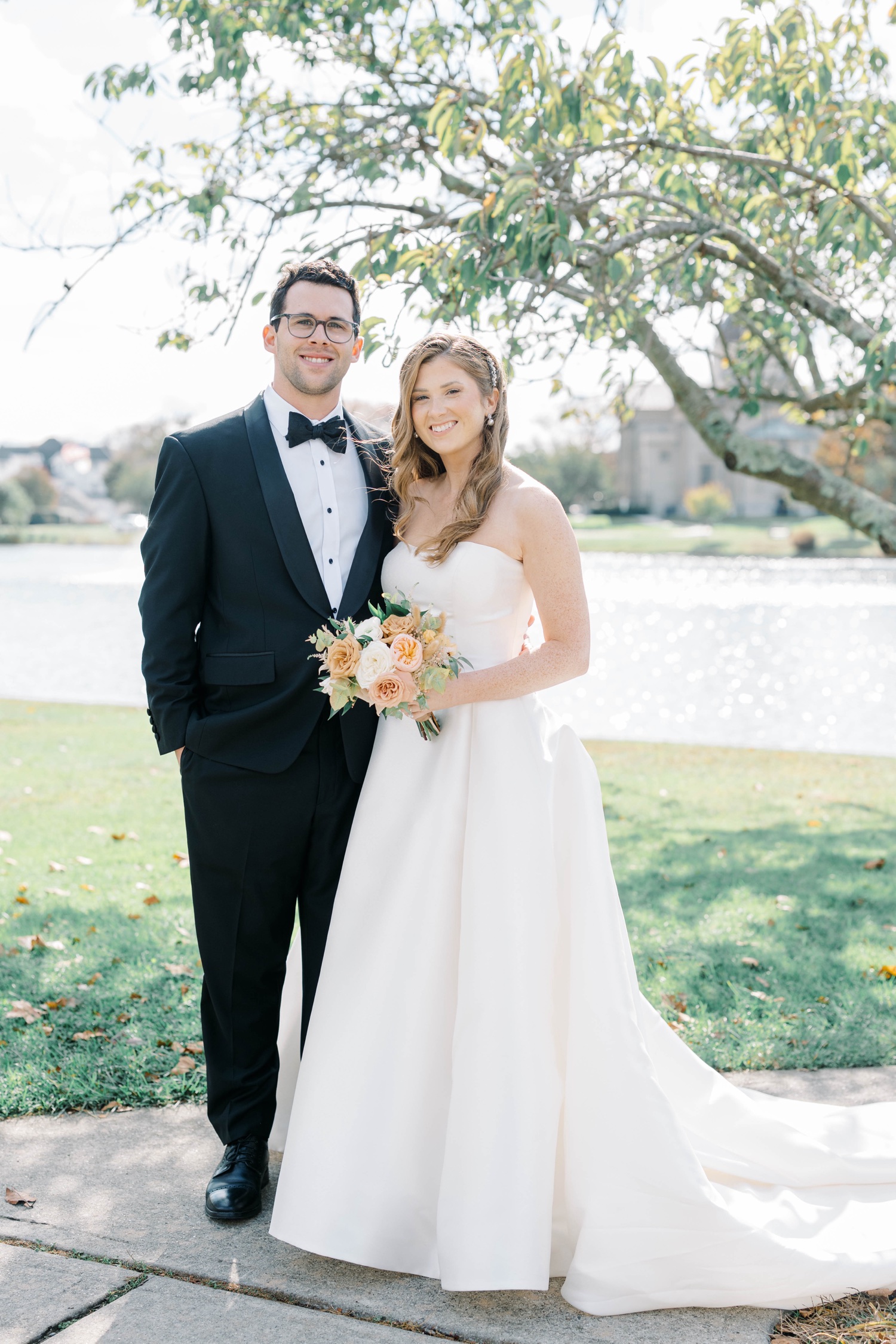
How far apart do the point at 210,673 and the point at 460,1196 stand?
150 cm

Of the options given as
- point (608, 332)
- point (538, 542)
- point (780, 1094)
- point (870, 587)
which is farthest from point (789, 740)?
point (870, 587)

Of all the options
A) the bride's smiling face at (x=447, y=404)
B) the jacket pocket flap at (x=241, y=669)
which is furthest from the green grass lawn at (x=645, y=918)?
the bride's smiling face at (x=447, y=404)

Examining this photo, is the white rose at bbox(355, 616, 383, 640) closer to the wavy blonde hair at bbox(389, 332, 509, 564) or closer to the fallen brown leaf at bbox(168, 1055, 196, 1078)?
the wavy blonde hair at bbox(389, 332, 509, 564)

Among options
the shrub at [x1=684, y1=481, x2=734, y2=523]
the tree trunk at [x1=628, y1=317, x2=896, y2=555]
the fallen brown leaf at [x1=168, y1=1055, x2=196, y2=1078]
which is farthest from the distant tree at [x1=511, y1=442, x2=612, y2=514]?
the fallen brown leaf at [x1=168, y1=1055, x2=196, y2=1078]

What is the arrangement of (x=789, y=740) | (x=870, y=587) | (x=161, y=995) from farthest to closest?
(x=870, y=587)
(x=789, y=740)
(x=161, y=995)

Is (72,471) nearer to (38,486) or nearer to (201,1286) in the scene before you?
(38,486)

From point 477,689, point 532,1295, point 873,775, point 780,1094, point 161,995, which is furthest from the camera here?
point 873,775

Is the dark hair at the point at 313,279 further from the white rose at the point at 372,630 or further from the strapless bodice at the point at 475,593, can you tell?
the white rose at the point at 372,630

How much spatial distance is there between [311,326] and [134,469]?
87.1 metres

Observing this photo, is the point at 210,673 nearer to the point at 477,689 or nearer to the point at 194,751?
the point at 194,751

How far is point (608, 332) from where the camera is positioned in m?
6.07

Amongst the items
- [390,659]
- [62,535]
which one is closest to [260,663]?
[390,659]

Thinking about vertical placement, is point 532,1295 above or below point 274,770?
below

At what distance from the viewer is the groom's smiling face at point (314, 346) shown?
10.4 ft
